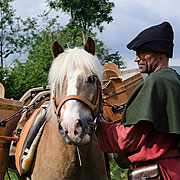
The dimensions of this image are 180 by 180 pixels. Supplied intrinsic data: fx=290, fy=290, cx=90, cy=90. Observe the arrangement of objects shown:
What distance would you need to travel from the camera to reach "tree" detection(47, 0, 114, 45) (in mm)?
18844

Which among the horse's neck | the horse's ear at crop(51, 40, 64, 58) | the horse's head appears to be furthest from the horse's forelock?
the horse's neck

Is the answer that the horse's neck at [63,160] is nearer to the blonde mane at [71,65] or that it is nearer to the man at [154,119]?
the blonde mane at [71,65]

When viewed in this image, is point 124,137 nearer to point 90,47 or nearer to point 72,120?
point 72,120

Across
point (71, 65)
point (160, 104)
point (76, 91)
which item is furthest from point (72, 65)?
point (160, 104)

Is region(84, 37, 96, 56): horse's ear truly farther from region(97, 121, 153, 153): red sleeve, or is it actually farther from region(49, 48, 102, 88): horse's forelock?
region(97, 121, 153, 153): red sleeve

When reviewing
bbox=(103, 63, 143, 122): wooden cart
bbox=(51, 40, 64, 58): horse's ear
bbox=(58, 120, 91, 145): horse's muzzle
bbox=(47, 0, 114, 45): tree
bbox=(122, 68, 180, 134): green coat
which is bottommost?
bbox=(58, 120, 91, 145): horse's muzzle

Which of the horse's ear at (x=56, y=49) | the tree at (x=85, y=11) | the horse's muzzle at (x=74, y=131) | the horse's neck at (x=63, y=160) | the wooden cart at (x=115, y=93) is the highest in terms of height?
the tree at (x=85, y=11)

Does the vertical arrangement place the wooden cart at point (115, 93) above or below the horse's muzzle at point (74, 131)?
above

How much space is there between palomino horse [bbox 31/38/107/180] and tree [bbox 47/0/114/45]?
52.1ft

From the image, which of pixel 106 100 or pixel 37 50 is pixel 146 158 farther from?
pixel 37 50

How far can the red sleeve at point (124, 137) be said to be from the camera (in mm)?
2258

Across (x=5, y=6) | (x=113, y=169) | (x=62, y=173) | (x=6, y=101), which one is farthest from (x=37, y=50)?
(x=62, y=173)

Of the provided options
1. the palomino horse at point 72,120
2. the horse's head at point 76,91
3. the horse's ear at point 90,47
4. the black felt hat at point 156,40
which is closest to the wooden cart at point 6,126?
the palomino horse at point 72,120

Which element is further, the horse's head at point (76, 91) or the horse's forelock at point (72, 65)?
the horse's forelock at point (72, 65)
